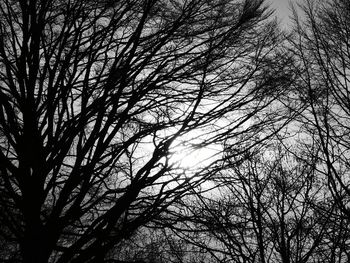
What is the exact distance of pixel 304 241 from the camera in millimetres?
8297

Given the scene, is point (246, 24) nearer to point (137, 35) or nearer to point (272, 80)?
point (272, 80)

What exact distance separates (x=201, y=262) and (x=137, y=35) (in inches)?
306

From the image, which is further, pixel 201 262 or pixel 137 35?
pixel 201 262

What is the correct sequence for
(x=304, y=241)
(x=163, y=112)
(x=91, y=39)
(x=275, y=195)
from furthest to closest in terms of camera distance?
(x=275, y=195), (x=304, y=241), (x=163, y=112), (x=91, y=39)

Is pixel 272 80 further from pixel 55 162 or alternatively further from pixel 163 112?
pixel 55 162

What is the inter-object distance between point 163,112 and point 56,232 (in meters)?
1.95

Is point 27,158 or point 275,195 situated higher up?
point 275,195

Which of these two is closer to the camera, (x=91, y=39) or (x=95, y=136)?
(x=95, y=136)

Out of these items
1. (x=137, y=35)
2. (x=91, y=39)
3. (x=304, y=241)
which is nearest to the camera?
(x=137, y=35)

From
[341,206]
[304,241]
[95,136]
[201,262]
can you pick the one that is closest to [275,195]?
[304,241]

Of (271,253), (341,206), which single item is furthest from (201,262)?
(341,206)

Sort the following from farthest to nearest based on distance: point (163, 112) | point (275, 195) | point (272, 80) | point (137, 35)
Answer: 1. point (275, 195)
2. point (163, 112)
3. point (272, 80)
4. point (137, 35)

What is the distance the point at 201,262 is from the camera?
27.5 feet

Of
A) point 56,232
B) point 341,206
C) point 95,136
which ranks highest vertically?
point 95,136
